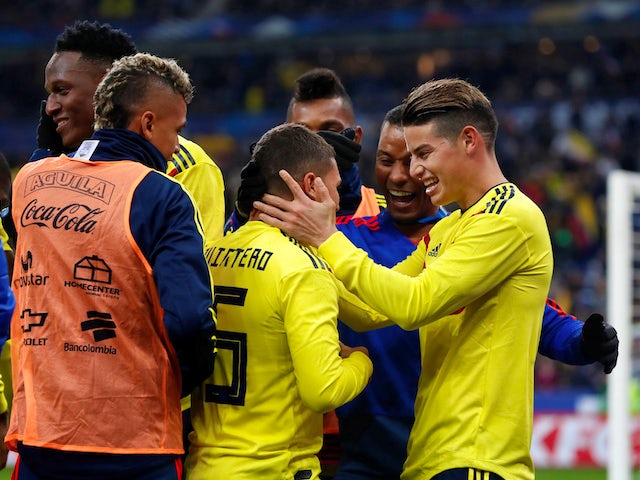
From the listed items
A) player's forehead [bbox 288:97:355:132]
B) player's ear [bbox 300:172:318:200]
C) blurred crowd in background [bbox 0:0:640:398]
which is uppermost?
blurred crowd in background [bbox 0:0:640:398]

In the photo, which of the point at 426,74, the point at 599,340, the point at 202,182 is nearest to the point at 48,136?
the point at 202,182

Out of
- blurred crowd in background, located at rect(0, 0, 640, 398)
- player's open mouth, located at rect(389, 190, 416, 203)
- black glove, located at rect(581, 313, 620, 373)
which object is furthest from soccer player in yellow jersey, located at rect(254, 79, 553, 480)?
blurred crowd in background, located at rect(0, 0, 640, 398)

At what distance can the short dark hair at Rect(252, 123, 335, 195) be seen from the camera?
3568 mm

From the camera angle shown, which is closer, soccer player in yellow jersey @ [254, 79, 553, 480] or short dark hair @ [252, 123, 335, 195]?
soccer player in yellow jersey @ [254, 79, 553, 480]

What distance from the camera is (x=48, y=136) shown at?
425cm

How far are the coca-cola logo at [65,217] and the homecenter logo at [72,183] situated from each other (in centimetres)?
5

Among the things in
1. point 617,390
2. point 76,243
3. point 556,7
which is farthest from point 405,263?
point 556,7

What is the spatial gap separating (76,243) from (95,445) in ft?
2.12

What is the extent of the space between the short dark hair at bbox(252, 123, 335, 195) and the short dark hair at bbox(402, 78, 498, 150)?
1.21 ft

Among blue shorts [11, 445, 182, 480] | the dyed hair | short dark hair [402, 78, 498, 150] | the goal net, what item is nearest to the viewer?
blue shorts [11, 445, 182, 480]

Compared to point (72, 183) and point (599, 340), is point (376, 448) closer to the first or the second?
point (599, 340)

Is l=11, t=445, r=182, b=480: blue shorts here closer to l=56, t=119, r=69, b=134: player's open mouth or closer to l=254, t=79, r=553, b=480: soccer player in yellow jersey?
l=254, t=79, r=553, b=480: soccer player in yellow jersey

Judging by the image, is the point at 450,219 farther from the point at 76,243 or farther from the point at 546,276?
the point at 76,243

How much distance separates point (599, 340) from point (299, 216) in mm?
1195
